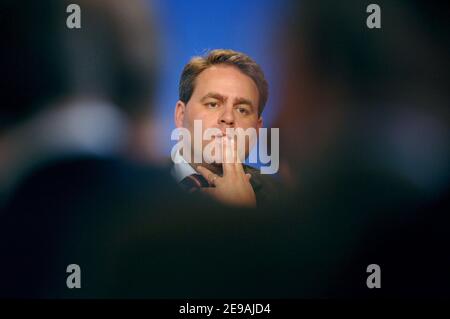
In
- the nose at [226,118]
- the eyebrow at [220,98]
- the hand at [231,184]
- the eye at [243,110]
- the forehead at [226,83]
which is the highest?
the forehead at [226,83]

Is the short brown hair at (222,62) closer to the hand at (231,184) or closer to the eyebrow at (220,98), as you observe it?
the eyebrow at (220,98)

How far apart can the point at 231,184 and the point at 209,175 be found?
5.6 inches

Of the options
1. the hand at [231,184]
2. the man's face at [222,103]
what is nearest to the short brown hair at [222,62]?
the man's face at [222,103]

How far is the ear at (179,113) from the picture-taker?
3.19 metres

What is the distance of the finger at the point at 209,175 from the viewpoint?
10.5 ft

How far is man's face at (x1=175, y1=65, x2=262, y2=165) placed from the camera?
3188mm

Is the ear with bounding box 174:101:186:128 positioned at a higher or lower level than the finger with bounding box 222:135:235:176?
higher

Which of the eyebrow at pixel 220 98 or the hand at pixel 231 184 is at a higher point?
the eyebrow at pixel 220 98

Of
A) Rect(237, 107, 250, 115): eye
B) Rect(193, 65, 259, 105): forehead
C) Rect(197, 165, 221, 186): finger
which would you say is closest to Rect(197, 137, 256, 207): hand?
Rect(197, 165, 221, 186): finger

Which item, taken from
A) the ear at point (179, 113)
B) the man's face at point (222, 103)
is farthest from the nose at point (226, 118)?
the ear at point (179, 113)

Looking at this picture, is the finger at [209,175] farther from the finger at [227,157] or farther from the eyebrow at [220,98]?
the eyebrow at [220,98]

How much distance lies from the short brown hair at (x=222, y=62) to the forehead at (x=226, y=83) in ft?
0.07

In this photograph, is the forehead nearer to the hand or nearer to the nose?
the nose

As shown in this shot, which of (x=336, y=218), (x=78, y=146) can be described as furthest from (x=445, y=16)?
(x=78, y=146)
